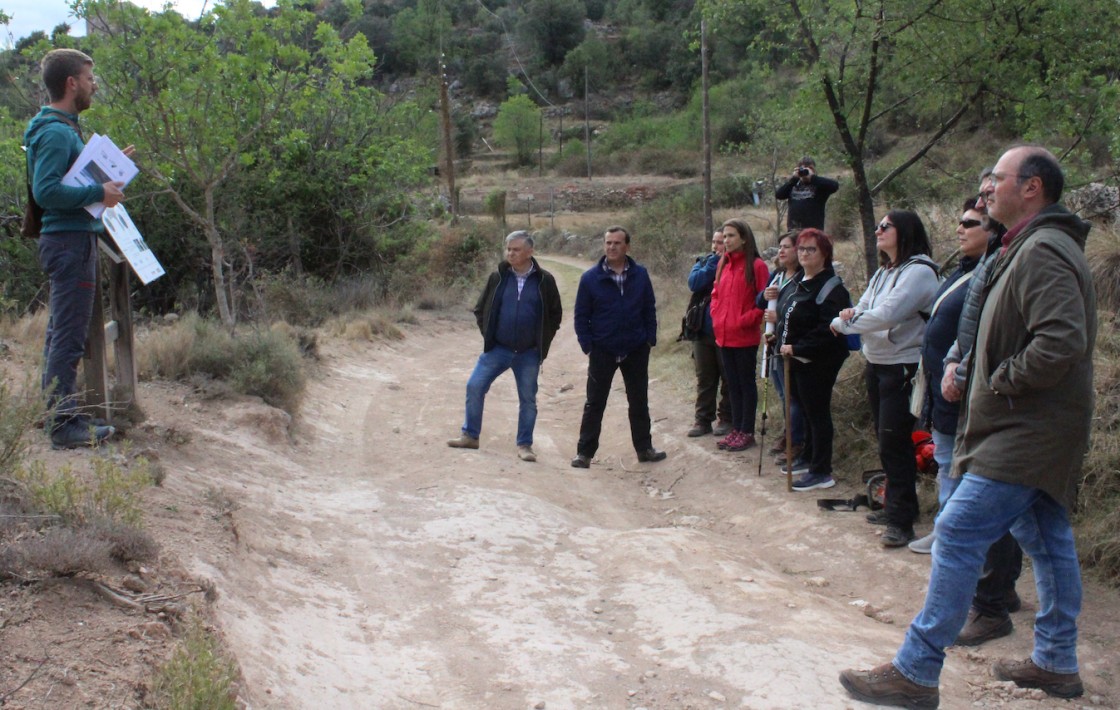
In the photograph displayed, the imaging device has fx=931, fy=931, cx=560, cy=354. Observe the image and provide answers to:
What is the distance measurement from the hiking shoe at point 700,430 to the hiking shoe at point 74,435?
527 cm

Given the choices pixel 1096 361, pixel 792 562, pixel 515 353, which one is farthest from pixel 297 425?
pixel 1096 361

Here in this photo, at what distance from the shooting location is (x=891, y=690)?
365cm

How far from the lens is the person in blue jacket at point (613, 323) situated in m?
8.09

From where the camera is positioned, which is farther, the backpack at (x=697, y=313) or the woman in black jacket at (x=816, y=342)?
the backpack at (x=697, y=313)

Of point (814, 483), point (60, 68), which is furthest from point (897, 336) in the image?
point (60, 68)

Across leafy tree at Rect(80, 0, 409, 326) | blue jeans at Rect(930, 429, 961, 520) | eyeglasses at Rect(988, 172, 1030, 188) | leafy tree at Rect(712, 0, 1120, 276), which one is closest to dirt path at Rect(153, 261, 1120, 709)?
blue jeans at Rect(930, 429, 961, 520)

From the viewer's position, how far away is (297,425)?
330 inches

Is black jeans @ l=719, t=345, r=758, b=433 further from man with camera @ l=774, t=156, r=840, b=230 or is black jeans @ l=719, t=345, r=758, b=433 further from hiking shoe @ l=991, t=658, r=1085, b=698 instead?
hiking shoe @ l=991, t=658, r=1085, b=698

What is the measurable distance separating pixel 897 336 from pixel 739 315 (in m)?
2.32

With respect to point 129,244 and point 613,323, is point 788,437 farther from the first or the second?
point 129,244

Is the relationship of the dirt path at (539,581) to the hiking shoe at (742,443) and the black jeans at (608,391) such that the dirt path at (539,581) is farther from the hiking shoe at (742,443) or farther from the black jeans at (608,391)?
the black jeans at (608,391)

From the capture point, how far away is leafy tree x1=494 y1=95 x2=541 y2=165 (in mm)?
66250

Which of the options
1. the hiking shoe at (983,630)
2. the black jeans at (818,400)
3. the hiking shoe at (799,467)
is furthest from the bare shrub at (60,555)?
the hiking shoe at (799,467)

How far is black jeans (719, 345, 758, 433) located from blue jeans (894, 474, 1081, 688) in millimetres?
4356
